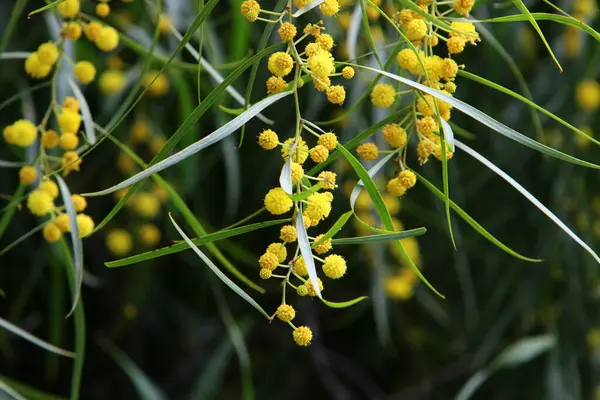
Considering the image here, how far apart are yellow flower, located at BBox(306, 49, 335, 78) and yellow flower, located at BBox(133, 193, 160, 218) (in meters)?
0.79

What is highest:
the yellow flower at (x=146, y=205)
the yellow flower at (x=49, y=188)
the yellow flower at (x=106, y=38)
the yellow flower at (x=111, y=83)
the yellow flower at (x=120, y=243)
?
the yellow flower at (x=106, y=38)

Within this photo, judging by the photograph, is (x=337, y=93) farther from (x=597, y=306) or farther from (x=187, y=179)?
(x=597, y=306)

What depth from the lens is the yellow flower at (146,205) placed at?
45.8 inches

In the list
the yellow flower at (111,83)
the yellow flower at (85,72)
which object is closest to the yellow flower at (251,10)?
the yellow flower at (85,72)

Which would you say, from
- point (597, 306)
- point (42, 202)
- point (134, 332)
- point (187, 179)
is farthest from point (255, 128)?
point (42, 202)

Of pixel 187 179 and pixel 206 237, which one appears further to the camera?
pixel 187 179

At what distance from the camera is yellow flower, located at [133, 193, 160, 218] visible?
116cm

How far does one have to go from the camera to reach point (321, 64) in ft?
1.33

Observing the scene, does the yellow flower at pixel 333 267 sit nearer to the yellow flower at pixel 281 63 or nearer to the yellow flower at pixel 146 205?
the yellow flower at pixel 281 63

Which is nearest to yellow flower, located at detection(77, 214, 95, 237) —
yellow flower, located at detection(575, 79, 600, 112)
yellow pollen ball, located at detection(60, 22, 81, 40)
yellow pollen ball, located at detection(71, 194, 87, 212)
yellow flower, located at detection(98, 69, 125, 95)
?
yellow pollen ball, located at detection(71, 194, 87, 212)

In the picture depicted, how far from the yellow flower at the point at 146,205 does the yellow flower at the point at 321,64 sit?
786mm

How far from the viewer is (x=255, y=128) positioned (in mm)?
1218

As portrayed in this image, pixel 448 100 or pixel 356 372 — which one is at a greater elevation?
pixel 448 100

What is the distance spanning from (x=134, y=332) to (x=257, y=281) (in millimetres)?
249
